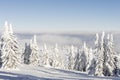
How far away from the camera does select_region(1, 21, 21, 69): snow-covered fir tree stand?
72000 millimetres

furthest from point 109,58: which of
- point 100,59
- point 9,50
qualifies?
point 9,50

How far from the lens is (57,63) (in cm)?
13538

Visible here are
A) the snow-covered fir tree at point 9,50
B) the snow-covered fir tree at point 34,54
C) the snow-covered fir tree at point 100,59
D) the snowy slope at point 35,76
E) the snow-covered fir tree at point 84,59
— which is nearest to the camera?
the snowy slope at point 35,76

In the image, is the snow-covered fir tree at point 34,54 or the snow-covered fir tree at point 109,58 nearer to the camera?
the snow-covered fir tree at point 109,58

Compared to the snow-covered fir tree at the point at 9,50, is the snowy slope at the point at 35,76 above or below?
below

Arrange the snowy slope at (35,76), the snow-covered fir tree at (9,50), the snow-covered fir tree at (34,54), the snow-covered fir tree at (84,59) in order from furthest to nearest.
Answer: the snow-covered fir tree at (84,59)
the snow-covered fir tree at (34,54)
the snow-covered fir tree at (9,50)
the snowy slope at (35,76)

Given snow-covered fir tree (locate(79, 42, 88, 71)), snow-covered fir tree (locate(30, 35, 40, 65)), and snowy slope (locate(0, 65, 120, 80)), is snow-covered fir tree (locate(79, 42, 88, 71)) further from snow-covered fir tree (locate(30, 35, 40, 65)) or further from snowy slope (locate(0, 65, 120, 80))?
snowy slope (locate(0, 65, 120, 80))

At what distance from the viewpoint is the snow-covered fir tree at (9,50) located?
7200 cm

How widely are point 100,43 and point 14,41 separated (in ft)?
74.4

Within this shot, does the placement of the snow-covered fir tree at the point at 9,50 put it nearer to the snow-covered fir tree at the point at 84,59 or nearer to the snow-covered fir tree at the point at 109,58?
the snow-covered fir tree at the point at 109,58

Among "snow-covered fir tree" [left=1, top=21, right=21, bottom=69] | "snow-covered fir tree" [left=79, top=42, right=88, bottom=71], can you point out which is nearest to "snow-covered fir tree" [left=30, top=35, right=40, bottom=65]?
"snow-covered fir tree" [left=79, top=42, right=88, bottom=71]

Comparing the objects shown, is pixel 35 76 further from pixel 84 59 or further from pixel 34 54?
pixel 84 59

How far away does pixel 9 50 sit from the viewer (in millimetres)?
72688

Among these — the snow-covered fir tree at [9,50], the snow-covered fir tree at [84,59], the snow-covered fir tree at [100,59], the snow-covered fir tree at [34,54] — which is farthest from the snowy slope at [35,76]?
the snow-covered fir tree at [84,59]
